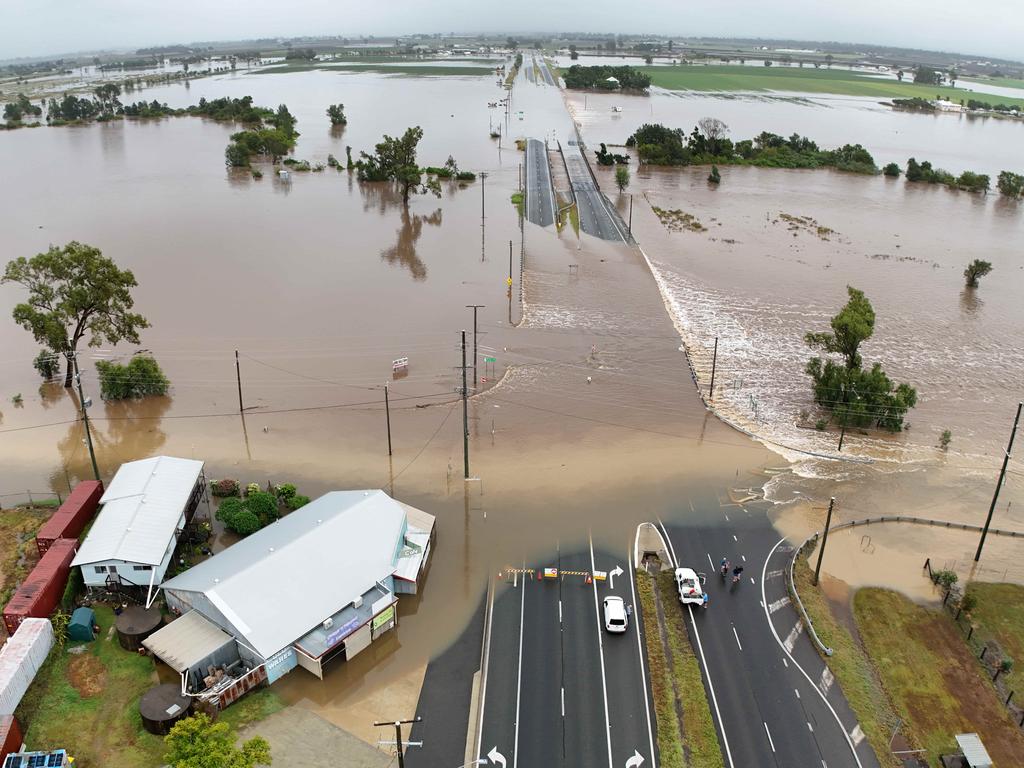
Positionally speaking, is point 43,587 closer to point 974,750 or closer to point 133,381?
point 133,381

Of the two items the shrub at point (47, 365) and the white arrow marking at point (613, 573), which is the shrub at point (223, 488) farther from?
the shrub at point (47, 365)

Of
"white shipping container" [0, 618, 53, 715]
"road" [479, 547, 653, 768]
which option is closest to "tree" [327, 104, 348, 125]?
"road" [479, 547, 653, 768]

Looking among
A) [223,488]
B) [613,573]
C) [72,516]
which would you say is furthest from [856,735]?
[72,516]

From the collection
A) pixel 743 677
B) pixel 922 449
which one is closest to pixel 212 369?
pixel 743 677

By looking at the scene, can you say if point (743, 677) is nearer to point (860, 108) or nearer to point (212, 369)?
point (212, 369)

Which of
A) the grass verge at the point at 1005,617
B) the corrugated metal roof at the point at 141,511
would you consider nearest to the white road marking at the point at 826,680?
the grass verge at the point at 1005,617

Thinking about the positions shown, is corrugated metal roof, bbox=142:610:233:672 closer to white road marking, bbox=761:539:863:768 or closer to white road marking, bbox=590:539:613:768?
white road marking, bbox=590:539:613:768
